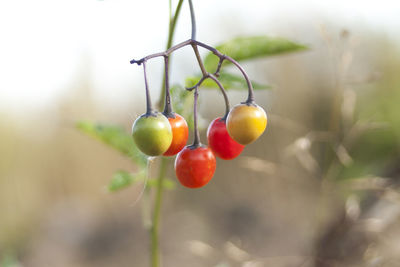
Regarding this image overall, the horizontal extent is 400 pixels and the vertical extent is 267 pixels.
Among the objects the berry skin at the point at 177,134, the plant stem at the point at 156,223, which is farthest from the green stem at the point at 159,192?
the berry skin at the point at 177,134

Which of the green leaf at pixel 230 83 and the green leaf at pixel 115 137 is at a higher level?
the green leaf at pixel 230 83

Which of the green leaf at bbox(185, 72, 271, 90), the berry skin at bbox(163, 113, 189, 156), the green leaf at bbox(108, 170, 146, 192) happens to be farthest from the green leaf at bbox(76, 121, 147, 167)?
the berry skin at bbox(163, 113, 189, 156)

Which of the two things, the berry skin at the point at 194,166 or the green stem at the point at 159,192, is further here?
the green stem at the point at 159,192

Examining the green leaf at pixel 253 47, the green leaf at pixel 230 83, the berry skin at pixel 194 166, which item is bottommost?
the berry skin at pixel 194 166

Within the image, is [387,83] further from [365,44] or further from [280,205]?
[280,205]

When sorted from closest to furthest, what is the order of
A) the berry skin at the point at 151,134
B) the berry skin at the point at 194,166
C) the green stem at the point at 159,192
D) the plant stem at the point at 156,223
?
1. the berry skin at the point at 151,134
2. the berry skin at the point at 194,166
3. the green stem at the point at 159,192
4. the plant stem at the point at 156,223

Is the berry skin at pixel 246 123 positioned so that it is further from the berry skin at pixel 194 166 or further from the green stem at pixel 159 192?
the green stem at pixel 159 192

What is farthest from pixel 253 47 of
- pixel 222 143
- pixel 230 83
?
pixel 222 143

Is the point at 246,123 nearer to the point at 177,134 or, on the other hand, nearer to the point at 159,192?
the point at 177,134
